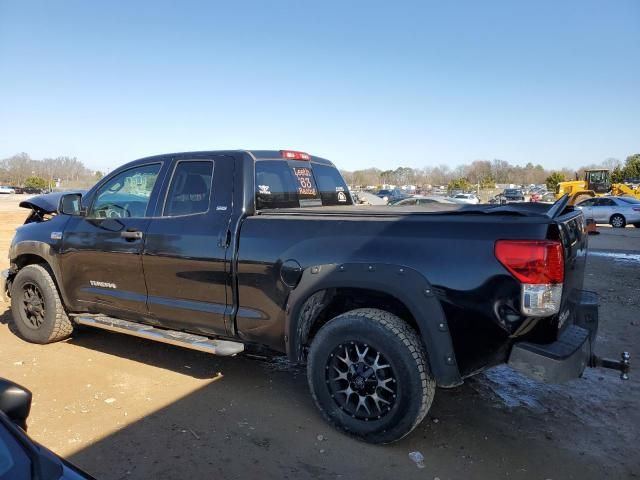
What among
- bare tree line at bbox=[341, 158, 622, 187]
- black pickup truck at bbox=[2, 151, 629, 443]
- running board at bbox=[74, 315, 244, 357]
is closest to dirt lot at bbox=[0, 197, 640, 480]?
black pickup truck at bbox=[2, 151, 629, 443]

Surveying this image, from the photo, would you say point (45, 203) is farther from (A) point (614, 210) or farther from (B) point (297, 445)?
(A) point (614, 210)

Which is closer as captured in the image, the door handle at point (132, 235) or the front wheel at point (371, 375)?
the front wheel at point (371, 375)

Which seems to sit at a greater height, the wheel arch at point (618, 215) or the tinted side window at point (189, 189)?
the tinted side window at point (189, 189)

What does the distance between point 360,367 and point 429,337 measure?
54 cm

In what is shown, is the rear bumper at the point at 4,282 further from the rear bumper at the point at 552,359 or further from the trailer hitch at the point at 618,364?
the trailer hitch at the point at 618,364

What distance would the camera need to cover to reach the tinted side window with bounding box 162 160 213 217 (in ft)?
13.8

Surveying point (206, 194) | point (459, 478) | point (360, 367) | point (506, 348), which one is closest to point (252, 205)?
point (206, 194)

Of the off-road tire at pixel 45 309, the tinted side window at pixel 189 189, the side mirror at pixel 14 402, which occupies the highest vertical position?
the tinted side window at pixel 189 189

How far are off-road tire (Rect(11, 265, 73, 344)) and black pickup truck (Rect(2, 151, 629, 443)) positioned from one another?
23mm

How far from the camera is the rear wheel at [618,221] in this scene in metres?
24.1

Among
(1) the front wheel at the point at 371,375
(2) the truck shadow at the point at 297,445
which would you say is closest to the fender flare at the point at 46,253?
(2) the truck shadow at the point at 297,445

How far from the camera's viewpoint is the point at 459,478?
2988mm

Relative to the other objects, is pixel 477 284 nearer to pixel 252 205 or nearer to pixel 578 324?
pixel 578 324

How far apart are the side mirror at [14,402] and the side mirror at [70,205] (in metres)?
3.37
